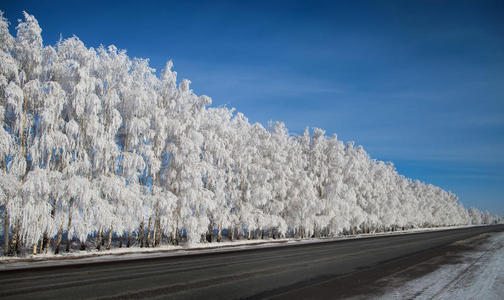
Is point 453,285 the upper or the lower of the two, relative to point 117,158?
lower

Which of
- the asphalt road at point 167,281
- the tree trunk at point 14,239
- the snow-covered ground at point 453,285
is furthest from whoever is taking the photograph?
the tree trunk at point 14,239

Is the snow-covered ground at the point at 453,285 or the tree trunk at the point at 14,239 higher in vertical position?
the tree trunk at the point at 14,239

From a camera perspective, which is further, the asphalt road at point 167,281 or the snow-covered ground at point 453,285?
the snow-covered ground at point 453,285

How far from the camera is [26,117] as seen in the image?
17953mm

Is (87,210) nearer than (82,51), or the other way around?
(87,210)

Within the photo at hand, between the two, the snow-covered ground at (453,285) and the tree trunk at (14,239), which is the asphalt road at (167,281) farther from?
the tree trunk at (14,239)

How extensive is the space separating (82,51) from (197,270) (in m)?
16.8

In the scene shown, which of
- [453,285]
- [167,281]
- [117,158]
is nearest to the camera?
[167,281]

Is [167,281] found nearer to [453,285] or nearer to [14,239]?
[453,285]

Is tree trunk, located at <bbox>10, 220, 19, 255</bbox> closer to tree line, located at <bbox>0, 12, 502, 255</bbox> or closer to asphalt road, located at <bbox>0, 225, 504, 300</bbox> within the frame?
tree line, located at <bbox>0, 12, 502, 255</bbox>

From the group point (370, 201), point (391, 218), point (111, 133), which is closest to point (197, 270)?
point (111, 133)

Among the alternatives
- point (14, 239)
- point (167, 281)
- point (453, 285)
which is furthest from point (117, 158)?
point (453, 285)

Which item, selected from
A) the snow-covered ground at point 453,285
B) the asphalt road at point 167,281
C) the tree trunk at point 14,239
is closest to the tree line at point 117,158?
the tree trunk at point 14,239

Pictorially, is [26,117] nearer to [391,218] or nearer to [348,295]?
[348,295]
